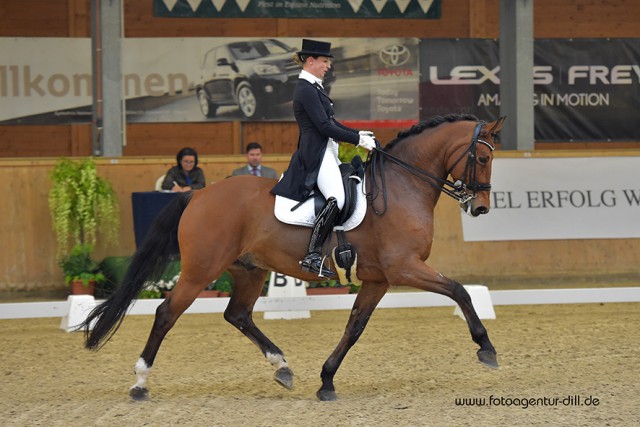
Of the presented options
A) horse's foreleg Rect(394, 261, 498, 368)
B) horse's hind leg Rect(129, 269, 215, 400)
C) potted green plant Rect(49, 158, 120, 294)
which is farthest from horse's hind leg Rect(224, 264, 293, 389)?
potted green plant Rect(49, 158, 120, 294)

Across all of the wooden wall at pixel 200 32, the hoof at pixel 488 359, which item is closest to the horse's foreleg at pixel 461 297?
the hoof at pixel 488 359

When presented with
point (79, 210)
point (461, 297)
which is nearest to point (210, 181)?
point (79, 210)

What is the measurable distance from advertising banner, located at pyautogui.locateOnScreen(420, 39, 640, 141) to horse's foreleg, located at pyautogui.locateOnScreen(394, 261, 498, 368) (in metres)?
8.92

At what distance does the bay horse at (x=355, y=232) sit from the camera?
5844 mm

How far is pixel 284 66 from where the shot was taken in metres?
14.2

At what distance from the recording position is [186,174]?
32.2ft

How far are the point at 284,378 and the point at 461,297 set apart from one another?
118 centimetres

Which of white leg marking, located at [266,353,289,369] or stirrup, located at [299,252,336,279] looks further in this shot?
white leg marking, located at [266,353,289,369]

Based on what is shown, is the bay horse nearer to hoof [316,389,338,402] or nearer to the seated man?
hoof [316,389,338,402]

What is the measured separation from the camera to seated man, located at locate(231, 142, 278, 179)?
973 centimetres

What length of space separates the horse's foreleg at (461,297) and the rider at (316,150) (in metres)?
0.51

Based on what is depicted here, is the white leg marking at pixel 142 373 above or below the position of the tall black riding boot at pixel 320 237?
below

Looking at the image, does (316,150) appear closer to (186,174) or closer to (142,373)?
(142,373)

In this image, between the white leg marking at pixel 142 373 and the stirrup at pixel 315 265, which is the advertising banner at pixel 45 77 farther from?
the stirrup at pixel 315 265
